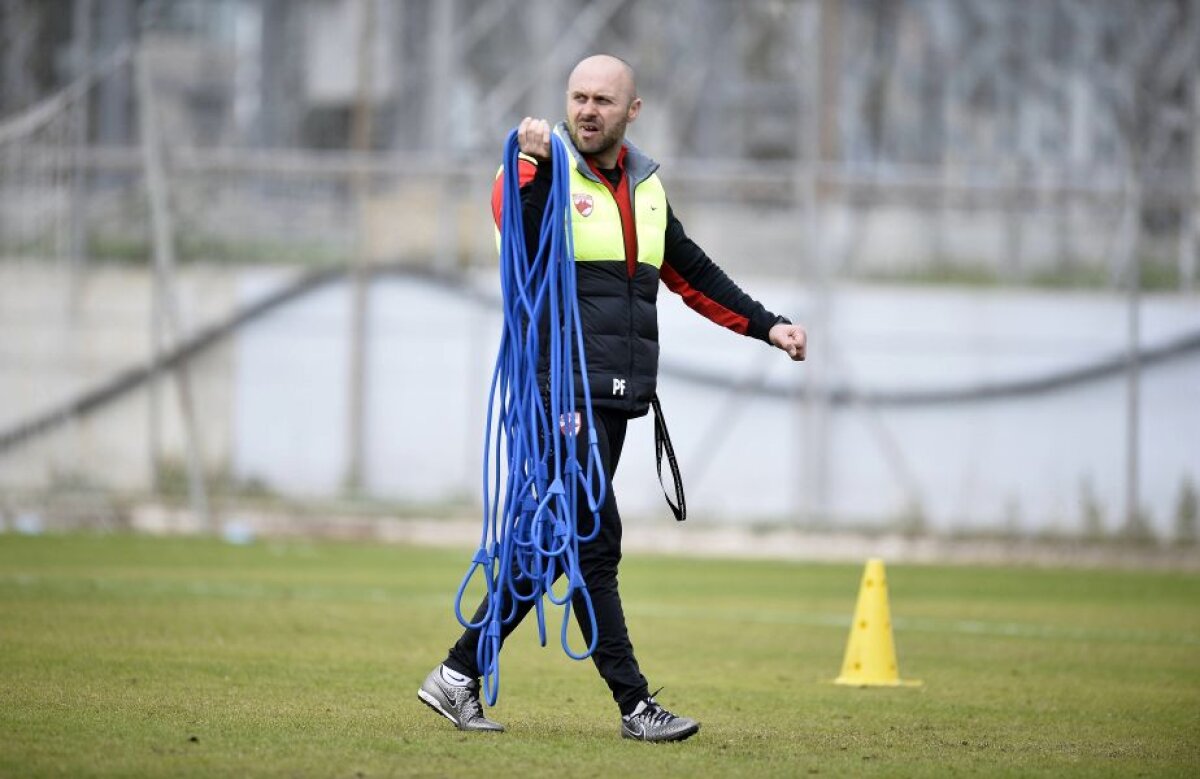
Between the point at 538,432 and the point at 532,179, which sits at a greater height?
the point at 532,179

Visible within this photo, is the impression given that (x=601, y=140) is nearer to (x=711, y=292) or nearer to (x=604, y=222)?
(x=604, y=222)

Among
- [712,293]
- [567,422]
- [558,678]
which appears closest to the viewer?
[567,422]

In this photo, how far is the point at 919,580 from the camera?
53.9ft

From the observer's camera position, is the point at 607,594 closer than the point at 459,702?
Yes

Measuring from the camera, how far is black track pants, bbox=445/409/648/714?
683cm

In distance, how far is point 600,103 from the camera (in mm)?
6773

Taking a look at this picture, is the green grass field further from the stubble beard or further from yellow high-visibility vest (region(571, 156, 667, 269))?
the stubble beard

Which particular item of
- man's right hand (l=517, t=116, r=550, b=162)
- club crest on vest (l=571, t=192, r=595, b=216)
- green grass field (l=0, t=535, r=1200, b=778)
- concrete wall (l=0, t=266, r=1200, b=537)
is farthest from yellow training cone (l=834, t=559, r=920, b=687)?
concrete wall (l=0, t=266, r=1200, b=537)

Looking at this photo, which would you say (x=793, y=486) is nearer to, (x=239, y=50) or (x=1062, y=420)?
(x=1062, y=420)

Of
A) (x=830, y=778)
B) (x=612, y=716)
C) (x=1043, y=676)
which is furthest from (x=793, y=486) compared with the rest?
(x=830, y=778)

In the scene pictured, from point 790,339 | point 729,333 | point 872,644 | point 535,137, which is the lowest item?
point 872,644

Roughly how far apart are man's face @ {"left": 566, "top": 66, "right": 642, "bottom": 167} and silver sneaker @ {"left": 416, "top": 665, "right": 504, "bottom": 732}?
179 centimetres

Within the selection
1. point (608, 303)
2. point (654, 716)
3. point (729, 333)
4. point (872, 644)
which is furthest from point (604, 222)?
point (729, 333)

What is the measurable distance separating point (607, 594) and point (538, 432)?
570mm
